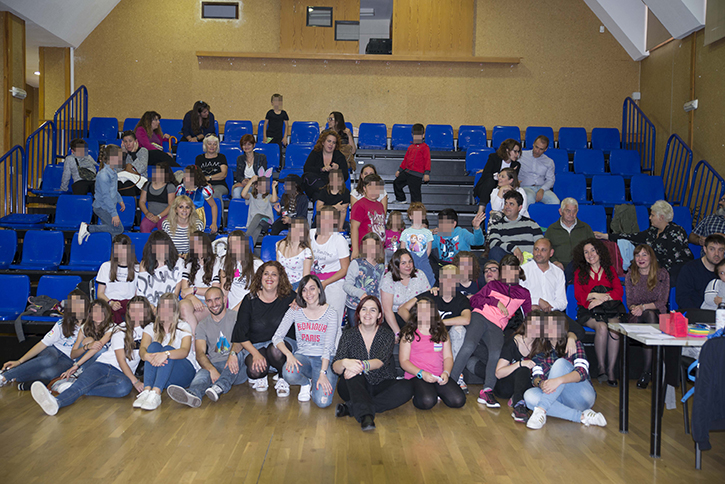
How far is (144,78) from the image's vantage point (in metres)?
8.95

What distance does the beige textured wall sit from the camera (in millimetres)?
8844

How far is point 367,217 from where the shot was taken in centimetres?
515

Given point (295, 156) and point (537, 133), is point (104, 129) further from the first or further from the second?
point (537, 133)

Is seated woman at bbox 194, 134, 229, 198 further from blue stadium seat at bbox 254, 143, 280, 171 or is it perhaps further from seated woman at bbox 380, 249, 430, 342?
seated woman at bbox 380, 249, 430, 342

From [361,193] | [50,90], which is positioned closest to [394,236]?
[361,193]

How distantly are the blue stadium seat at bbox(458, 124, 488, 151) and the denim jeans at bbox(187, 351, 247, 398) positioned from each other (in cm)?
495

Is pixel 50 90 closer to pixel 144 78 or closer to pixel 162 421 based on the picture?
pixel 144 78

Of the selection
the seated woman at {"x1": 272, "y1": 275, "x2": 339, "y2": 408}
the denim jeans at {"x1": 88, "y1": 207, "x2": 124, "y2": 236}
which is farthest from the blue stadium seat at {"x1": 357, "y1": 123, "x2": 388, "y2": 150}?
the seated woman at {"x1": 272, "y1": 275, "x2": 339, "y2": 408}

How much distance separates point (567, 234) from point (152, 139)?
5076mm

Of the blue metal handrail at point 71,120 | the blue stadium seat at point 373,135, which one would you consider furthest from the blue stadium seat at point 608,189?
the blue metal handrail at point 71,120

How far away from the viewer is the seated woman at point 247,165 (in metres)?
6.28

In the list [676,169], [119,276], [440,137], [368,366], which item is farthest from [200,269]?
[676,169]

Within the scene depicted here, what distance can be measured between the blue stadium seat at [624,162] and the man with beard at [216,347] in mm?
5615

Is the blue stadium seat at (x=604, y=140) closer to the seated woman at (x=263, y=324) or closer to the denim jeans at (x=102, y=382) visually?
the seated woman at (x=263, y=324)
